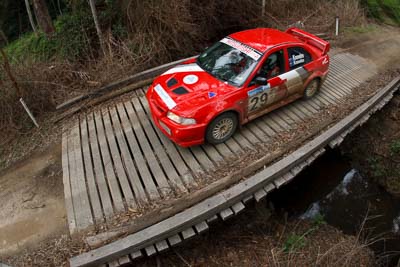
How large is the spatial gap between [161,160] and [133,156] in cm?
62

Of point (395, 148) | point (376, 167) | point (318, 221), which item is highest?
point (395, 148)

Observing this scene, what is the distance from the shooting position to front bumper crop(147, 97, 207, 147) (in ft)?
16.3

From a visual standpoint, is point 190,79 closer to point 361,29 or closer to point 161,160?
point 161,160

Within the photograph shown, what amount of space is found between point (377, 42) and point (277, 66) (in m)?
6.88

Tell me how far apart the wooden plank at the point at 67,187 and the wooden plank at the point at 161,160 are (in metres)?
1.56

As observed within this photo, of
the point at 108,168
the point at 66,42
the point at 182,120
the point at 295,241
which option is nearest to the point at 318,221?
the point at 295,241

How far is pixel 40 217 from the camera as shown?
4.80 metres

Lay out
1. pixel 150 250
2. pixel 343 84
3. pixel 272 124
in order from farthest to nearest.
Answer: pixel 343 84, pixel 272 124, pixel 150 250

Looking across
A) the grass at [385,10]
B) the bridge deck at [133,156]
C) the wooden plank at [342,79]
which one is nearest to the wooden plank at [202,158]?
the bridge deck at [133,156]

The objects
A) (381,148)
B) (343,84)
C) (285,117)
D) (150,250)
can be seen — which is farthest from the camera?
(343,84)

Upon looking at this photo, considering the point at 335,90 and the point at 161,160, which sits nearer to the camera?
the point at 161,160

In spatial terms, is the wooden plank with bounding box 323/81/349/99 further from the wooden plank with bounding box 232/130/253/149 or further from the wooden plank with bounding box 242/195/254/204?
the wooden plank with bounding box 242/195/254/204

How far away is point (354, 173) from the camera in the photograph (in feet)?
24.7

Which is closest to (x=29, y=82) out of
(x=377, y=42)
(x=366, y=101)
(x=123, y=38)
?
(x=123, y=38)
